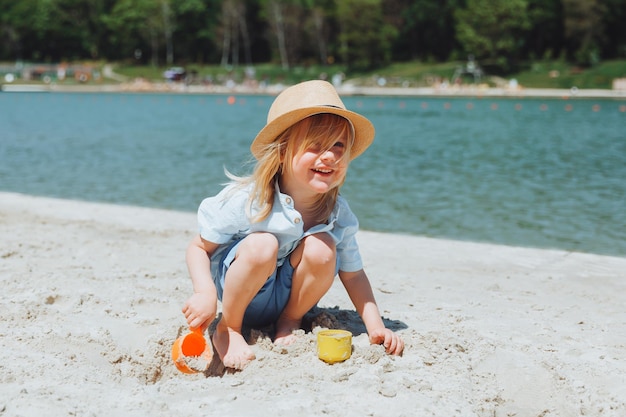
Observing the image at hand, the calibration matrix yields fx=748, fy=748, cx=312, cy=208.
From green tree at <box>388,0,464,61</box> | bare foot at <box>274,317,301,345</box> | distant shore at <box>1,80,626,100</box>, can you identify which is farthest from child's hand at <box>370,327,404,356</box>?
green tree at <box>388,0,464,61</box>

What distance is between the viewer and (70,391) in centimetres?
249

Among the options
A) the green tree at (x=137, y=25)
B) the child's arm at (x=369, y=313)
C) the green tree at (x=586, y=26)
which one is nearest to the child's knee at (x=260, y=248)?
the child's arm at (x=369, y=313)

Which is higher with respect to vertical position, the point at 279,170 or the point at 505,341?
the point at 279,170

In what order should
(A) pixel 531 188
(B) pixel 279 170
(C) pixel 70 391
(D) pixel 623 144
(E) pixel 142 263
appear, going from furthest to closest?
(D) pixel 623 144
(A) pixel 531 188
(E) pixel 142 263
(B) pixel 279 170
(C) pixel 70 391

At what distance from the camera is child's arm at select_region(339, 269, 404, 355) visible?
2.91 meters

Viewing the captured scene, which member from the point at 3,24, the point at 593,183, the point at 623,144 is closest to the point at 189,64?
the point at 3,24

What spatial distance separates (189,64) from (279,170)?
68265 millimetres

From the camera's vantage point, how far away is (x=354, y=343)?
3033 mm

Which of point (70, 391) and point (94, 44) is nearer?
point (70, 391)

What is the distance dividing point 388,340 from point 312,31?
6117 centimetres

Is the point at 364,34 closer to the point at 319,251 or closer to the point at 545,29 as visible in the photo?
the point at 545,29

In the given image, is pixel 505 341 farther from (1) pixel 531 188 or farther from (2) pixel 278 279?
(1) pixel 531 188

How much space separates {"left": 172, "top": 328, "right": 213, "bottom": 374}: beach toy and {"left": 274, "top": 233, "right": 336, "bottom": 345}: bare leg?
292 mm

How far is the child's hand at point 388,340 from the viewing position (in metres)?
2.89
